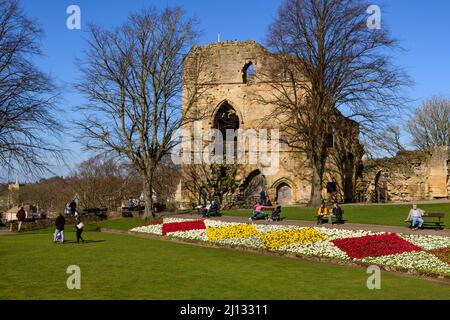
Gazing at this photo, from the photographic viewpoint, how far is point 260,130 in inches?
1654

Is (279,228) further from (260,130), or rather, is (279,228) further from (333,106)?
(260,130)

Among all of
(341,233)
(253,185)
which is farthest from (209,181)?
(341,233)

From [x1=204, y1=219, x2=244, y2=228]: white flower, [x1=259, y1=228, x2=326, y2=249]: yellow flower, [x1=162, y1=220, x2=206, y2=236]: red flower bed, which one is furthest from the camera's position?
[x1=162, y1=220, x2=206, y2=236]: red flower bed

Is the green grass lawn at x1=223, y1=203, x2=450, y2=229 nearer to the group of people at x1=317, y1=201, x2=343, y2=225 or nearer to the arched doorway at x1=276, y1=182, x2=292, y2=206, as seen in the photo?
the group of people at x1=317, y1=201, x2=343, y2=225

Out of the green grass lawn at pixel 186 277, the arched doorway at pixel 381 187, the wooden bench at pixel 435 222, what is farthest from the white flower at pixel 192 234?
the arched doorway at pixel 381 187

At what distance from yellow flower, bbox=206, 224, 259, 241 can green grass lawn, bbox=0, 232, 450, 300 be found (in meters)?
A: 2.85

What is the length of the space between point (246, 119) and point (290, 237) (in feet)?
79.2

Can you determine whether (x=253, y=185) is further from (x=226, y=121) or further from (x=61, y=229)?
(x=61, y=229)

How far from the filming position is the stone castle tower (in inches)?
1635

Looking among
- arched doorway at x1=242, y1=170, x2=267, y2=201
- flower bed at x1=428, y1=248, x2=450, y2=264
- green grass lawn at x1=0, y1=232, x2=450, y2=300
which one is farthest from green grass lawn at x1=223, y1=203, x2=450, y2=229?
arched doorway at x1=242, y1=170, x2=267, y2=201

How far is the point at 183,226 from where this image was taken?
2562cm
